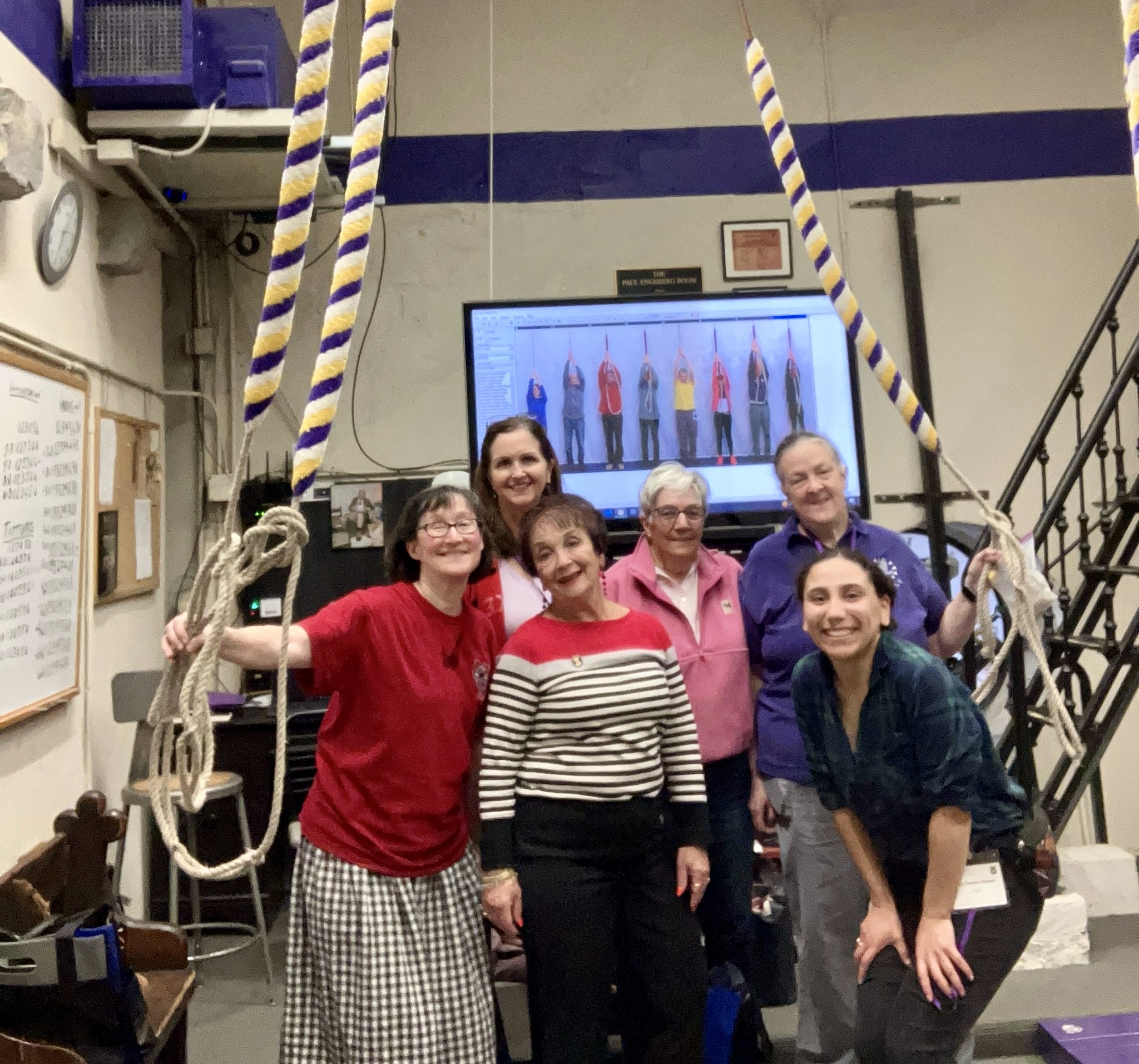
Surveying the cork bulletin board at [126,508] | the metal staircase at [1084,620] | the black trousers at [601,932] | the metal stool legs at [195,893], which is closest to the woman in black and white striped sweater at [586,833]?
the black trousers at [601,932]

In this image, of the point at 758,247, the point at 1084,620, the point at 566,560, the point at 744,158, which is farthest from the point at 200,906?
the point at 744,158

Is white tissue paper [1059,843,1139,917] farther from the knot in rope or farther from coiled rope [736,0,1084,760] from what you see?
the knot in rope

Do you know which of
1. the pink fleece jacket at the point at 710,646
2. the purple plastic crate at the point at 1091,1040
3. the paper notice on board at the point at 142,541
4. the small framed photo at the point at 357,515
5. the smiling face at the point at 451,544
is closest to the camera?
the smiling face at the point at 451,544

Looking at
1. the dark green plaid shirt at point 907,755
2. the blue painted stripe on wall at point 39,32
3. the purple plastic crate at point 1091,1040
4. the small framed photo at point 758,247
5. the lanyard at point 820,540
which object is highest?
the blue painted stripe on wall at point 39,32

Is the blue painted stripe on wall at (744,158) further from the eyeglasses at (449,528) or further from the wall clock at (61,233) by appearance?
the eyeglasses at (449,528)

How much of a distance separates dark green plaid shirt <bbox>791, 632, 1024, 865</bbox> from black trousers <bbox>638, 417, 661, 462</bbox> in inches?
81.1

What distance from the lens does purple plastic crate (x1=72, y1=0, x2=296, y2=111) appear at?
295 centimetres

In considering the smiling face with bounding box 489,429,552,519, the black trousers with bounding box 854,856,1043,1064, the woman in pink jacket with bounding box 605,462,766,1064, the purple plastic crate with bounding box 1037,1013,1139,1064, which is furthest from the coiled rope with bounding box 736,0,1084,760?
the purple plastic crate with bounding box 1037,1013,1139,1064

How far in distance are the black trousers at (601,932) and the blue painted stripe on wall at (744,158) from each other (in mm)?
3076

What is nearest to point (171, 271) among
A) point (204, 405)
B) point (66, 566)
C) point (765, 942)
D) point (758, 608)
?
point (204, 405)

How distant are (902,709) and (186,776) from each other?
1120 millimetres

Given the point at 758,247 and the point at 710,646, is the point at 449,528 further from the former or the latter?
the point at 758,247

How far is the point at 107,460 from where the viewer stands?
3.22 meters

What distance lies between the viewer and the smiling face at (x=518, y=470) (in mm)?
2123
